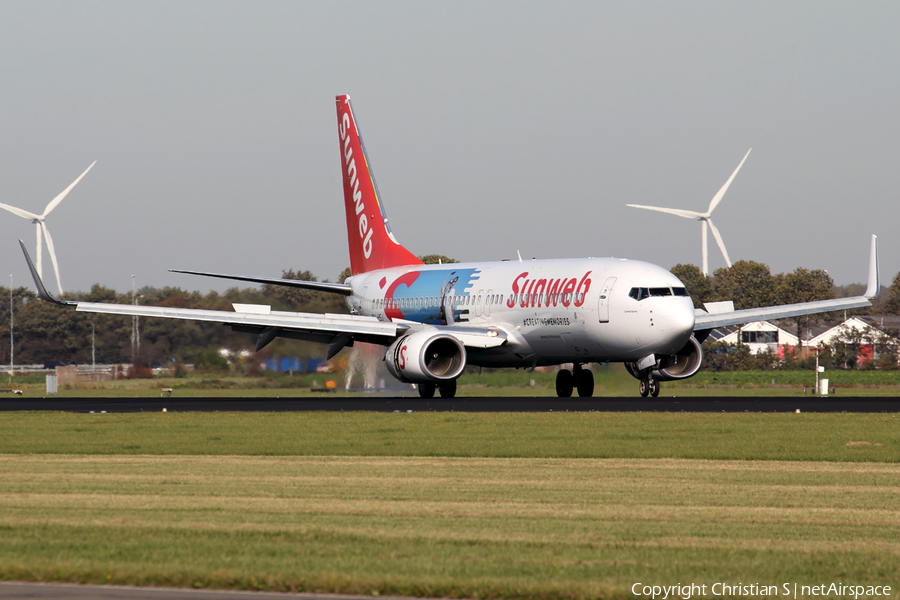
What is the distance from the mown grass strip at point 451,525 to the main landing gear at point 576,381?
940 inches

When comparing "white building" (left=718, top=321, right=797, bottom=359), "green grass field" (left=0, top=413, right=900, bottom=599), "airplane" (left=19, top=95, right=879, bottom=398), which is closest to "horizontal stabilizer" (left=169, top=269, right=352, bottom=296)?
"airplane" (left=19, top=95, right=879, bottom=398)

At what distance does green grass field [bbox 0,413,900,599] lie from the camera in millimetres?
9023

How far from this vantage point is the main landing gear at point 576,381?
4159cm

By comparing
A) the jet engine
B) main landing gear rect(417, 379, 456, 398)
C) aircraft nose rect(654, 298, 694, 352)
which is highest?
aircraft nose rect(654, 298, 694, 352)

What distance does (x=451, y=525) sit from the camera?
1145 centimetres

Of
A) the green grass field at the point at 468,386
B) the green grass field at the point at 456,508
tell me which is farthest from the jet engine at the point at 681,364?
the green grass field at the point at 456,508

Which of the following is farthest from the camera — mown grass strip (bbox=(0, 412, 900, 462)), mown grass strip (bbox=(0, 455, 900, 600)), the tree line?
the tree line

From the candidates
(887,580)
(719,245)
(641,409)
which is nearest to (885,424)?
(641,409)

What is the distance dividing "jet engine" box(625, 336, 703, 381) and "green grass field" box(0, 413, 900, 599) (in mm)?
14350

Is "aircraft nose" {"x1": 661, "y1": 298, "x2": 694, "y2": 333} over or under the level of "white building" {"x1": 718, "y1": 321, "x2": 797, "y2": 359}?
under

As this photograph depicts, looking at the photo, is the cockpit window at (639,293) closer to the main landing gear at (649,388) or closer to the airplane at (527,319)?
the airplane at (527,319)

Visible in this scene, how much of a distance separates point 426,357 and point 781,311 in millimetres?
12381

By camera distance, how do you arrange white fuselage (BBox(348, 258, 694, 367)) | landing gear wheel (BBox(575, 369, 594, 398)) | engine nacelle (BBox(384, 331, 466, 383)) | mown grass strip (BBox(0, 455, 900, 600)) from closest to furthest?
mown grass strip (BBox(0, 455, 900, 600)) < white fuselage (BBox(348, 258, 694, 367)) < engine nacelle (BBox(384, 331, 466, 383)) < landing gear wheel (BBox(575, 369, 594, 398))

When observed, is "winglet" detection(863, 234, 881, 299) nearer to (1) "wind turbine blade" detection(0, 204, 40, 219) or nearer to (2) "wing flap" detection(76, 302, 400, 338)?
(2) "wing flap" detection(76, 302, 400, 338)
